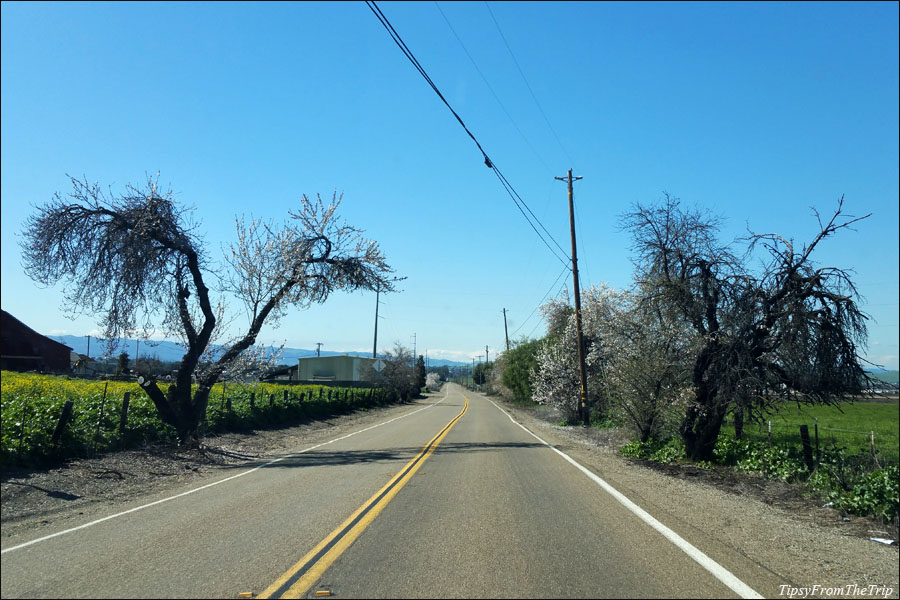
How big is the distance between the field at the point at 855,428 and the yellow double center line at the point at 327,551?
5345mm

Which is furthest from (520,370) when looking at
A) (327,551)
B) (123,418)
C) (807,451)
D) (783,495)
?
(327,551)

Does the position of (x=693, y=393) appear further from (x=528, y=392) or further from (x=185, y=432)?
(x=528, y=392)

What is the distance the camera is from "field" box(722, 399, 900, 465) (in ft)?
34.2

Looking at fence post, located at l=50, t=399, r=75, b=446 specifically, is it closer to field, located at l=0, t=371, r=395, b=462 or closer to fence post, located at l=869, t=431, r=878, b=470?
field, located at l=0, t=371, r=395, b=462

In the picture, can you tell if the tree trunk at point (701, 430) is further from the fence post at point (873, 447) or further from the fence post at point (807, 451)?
the fence post at point (873, 447)

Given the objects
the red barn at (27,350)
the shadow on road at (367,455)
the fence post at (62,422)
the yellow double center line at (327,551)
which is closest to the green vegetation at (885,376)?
the shadow on road at (367,455)

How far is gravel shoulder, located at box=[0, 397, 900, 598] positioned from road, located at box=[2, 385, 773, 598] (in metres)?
0.54

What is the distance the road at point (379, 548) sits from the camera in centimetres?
514

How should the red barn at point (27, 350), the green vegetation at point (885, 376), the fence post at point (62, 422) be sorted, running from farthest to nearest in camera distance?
the red barn at point (27, 350) < the green vegetation at point (885, 376) < the fence post at point (62, 422)

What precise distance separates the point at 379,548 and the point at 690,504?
213 inches

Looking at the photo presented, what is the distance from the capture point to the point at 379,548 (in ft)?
20.6

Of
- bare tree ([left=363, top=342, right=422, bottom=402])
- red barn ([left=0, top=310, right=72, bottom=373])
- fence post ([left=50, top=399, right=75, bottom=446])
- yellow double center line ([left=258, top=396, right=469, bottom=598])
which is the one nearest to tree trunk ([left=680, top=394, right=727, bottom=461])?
yellow double center line ([left=258, top=396, right=469, bottom=598])

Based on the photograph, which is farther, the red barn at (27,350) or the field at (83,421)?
the red barn at (27,350)

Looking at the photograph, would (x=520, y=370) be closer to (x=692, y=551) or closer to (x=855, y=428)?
(x=855, y=428)
